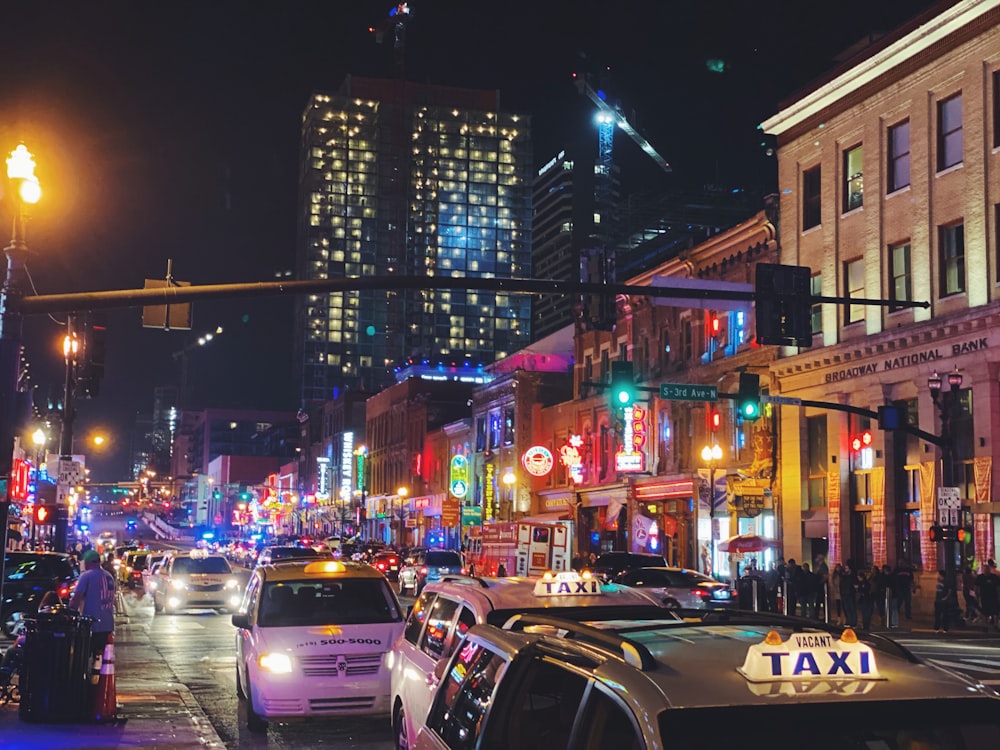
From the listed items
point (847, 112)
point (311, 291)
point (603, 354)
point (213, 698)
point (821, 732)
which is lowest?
point (213, 698)

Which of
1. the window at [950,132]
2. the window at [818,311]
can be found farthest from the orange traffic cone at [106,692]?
the window at [818,311]

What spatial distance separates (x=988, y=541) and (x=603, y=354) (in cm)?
2588

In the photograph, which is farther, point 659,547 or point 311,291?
point 659,547

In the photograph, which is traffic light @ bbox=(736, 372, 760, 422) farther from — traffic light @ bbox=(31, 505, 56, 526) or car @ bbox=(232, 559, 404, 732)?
traffic light @ bbox=(31, 505, 56, 526)

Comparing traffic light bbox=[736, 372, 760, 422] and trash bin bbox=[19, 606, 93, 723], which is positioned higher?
traffic light bbox=[736, 372, 760, 422]

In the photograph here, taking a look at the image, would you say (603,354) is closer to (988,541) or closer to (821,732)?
(988,541)

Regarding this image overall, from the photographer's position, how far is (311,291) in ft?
48.3

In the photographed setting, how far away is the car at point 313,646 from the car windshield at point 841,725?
882cm

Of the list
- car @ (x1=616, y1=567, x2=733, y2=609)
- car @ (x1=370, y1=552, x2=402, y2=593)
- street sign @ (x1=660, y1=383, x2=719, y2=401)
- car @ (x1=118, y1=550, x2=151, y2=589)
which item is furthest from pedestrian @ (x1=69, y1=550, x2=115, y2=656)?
car @ (x1=370, y1=552, x2=402, y2=593)

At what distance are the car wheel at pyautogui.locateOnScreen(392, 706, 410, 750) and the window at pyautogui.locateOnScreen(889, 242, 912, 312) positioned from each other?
1173 inches

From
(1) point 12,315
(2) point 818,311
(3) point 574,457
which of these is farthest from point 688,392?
(3) point 574,457

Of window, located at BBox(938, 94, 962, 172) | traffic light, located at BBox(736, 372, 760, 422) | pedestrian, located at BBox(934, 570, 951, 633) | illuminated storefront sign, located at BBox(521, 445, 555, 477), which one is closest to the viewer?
pedestrian, located at BBox(934, 570, 951, 633)

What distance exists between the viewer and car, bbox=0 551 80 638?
23875 millimetres

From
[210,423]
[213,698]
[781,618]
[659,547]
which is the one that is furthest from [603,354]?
[210,423]
